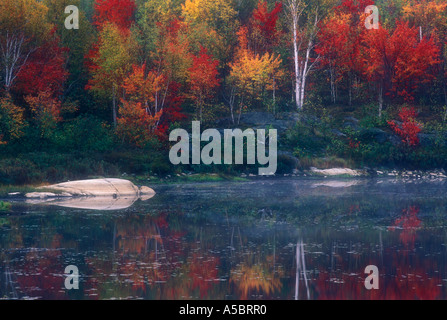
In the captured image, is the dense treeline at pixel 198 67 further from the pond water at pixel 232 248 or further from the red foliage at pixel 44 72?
the pond water at pixel 232 248

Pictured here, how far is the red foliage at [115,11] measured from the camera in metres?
63.3

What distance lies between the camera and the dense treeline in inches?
1967

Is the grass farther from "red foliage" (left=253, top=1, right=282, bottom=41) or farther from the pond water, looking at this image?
"red foliage" (left=253, top=1, right=282, bottom=41)

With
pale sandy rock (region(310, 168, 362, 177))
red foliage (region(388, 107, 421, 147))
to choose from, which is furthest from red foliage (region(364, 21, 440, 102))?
pale sandy rock (region(310, 168, 362, 177))

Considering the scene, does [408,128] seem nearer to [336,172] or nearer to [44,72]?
[336,172]

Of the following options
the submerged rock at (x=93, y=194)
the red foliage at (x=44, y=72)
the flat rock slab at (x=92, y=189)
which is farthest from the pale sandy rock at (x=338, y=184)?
the red foliage at (x=44, y=72)

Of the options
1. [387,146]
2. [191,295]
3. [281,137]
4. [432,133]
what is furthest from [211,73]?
[191,295]

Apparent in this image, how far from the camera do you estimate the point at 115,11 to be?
6425 centimetres

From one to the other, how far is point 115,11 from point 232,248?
47683 millimetres

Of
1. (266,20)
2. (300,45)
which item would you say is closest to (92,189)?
(300,45)

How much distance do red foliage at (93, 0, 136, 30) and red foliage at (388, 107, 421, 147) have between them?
94.8 feet

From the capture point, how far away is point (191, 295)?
15578 mm

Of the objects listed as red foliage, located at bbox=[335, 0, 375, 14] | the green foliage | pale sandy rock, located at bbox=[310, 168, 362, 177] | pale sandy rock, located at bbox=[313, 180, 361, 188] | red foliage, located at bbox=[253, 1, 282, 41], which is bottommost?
pale sandy rock, located at bbox=[313, 180, 361, 188]
